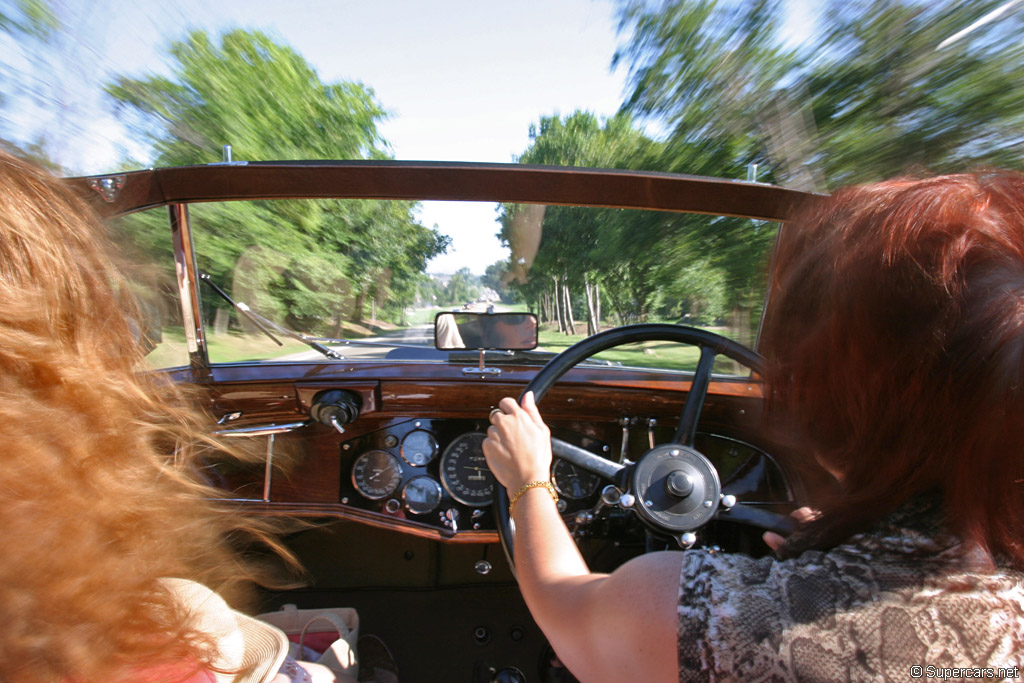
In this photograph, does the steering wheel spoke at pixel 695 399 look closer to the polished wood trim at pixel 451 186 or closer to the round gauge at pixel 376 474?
the polished wood trim at pixel 451 186

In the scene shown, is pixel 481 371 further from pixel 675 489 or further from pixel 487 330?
pixel 675 489

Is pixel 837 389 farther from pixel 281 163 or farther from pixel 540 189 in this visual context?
pixel 281 163

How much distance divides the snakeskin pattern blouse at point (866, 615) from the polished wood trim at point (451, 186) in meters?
1.19

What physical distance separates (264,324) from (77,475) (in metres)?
1.79

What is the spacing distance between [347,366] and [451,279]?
56cm

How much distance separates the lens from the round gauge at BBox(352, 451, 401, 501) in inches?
97.6

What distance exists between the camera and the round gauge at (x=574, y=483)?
95.7 inches

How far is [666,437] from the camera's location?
8.11ft

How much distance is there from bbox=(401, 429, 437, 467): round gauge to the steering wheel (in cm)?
79

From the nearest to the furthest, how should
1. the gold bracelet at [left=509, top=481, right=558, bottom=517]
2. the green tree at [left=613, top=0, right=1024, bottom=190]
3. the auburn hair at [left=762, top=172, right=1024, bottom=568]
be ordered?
1. the auburn hair at [left=762, top=172, right=1024, bottom=568]
2. the gold bracelet at [left=509, top=481, right=558, bottom=517]
3. the green tree at [left=613, top=0, right=1024, bottom=190]

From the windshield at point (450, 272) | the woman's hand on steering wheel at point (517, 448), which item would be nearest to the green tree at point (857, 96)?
the windshield at point (450, 272)

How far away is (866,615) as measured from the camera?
34.0 inches

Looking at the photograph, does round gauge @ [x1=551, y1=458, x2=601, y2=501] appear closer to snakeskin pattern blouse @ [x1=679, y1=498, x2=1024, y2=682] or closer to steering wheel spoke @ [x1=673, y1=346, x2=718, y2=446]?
steering wheel spoke @ [x1=673, y1=346, x2=718, y2=446]

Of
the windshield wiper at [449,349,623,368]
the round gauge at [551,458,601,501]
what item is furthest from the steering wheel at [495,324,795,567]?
the round gauge at [551,458,601,501]
